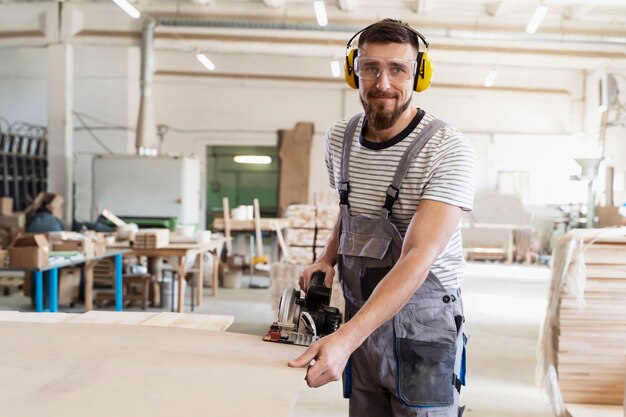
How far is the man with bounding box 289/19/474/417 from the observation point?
1.75 meters

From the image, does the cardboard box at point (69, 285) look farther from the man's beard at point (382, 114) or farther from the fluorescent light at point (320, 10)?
the man's beard at point (382, 114)

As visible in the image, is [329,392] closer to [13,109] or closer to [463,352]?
[463,352]

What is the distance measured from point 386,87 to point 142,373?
1014 mm

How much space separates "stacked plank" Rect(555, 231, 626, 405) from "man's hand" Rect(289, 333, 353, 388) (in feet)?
7.79

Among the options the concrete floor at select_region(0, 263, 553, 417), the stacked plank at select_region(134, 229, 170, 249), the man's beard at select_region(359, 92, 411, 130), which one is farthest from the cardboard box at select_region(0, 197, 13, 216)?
the man's beard at select_region(359, 92, 411, 130)

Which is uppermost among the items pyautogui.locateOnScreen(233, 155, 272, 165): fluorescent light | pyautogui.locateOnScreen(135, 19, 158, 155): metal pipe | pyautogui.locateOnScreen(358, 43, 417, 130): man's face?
pyautogui.locateOnScreen(135, 19, 158, 155): metal pipe

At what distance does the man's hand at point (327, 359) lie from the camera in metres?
1.47

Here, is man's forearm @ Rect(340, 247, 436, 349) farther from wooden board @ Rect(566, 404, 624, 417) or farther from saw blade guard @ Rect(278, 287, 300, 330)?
wooden board @ Rect(566, 404, 624, 417)

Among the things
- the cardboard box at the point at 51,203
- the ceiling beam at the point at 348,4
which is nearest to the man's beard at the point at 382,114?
the cardboard box at the point at 51,203

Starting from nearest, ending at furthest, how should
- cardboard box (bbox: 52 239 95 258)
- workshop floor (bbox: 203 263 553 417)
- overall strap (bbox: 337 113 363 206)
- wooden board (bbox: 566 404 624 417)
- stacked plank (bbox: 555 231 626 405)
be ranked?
overall strap (bbox: 337 113 363 206)
wooden board (bbox: 566 404 624 417)
stacked plank (bbox: 555 231 626 405)
workshop floor (bbox: 203 263 553 417)
cardboard box (bbox: 52 239 95 258)

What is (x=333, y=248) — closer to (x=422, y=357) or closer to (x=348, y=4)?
(x=422, y=357)

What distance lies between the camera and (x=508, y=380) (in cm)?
464

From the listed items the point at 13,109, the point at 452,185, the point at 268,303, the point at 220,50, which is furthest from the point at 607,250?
the point at 13,109

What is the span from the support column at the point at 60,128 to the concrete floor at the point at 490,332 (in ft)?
8.80
